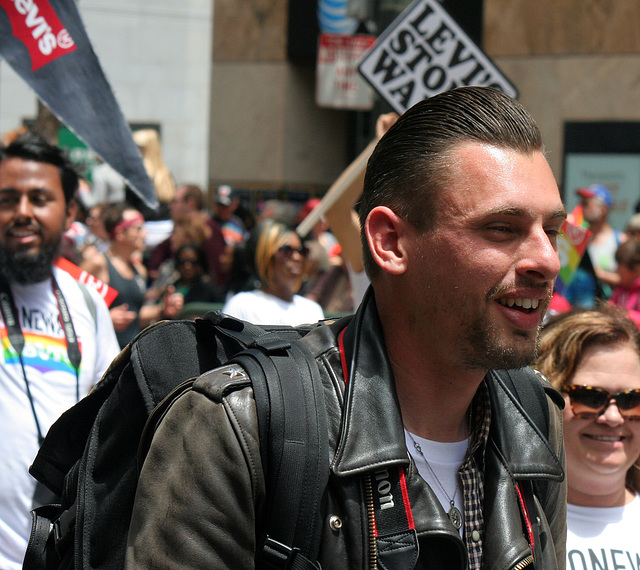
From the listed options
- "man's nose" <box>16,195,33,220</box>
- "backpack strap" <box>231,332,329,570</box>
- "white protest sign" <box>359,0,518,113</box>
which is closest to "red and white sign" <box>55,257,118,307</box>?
"man's nose" <box>16,195,33,220</box>

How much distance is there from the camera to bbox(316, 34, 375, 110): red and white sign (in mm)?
13391

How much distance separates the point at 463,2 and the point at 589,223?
5.03 meters

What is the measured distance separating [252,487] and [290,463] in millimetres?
84

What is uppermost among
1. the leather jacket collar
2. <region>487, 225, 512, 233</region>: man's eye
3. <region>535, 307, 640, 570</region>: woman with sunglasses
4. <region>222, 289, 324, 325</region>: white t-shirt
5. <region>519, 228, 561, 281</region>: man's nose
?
<region>487, 225, 512, 233</region>: man's eye

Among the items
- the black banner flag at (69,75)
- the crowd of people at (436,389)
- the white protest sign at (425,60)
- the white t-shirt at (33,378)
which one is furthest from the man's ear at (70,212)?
the crowd of people at (436,389)

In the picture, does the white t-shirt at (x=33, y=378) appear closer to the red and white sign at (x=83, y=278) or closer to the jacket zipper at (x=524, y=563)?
the red and white sign at (x=83, y=278)

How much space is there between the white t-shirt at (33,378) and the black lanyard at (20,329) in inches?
0.6

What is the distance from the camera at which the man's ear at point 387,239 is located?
205 cm

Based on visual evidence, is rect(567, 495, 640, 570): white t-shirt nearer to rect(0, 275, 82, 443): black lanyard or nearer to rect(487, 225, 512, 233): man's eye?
rect(487, 225, 512, 233): man's eye

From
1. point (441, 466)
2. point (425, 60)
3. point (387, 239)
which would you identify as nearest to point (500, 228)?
point (387, 239)

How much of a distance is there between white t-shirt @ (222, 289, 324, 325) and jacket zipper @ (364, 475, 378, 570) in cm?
439

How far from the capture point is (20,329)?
141 inches

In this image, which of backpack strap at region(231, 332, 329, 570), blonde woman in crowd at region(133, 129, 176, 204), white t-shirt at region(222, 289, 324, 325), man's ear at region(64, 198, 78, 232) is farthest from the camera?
blonde woman in crowd at region(133, 129, 176, 204)

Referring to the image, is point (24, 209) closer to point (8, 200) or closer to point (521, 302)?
point (8, 200)
